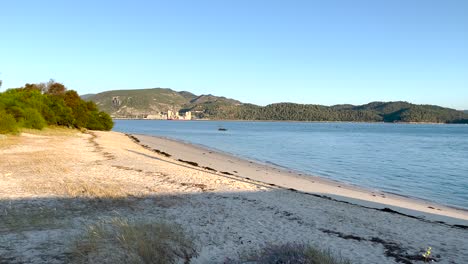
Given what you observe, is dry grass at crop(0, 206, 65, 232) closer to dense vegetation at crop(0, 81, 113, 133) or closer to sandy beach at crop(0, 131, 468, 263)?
sandy beach at crop(0, 131, 468, 263)

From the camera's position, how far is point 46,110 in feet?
195

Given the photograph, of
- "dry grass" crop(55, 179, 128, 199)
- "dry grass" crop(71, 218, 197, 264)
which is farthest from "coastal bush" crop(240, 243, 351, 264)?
"dry grass" crop(55, 179, 128, 199)

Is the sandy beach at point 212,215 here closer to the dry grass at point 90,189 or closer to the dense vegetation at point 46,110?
the dry grass at point 90,189

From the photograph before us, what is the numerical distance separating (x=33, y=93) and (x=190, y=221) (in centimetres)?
5668

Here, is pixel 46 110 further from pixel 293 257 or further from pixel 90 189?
pixel 293 257

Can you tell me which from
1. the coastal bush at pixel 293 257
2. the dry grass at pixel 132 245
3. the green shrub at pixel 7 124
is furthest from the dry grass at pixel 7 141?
the coastal bush at pixel 293 257

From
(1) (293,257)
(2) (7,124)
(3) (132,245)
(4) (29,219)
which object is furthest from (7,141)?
(1) (293,257)

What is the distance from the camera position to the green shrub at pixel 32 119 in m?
50.8

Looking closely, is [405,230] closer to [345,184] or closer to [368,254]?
[368,254]

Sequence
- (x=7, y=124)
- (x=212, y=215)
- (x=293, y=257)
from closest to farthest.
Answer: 1. (x=293, y=257)
2. (x=212, y=215)
3. (x=7, y=124)

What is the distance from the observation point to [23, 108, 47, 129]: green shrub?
50.8 meters

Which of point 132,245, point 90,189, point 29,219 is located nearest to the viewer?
point 132,245

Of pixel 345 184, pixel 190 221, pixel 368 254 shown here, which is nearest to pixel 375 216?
pixel 368 254

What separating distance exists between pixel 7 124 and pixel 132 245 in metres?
39.2
